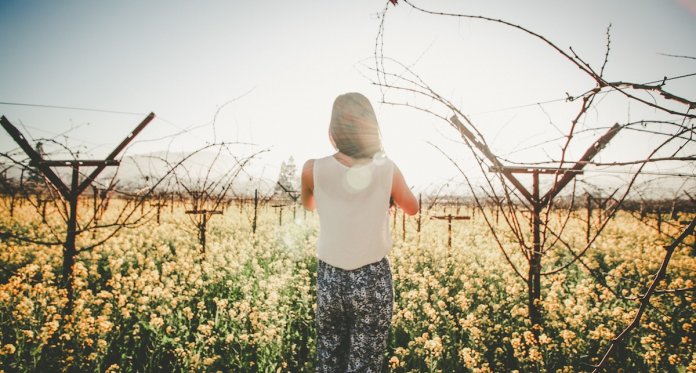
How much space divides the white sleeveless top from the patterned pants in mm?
84

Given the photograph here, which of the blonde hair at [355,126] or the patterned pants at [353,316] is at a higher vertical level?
the blonde hair at [355,126]

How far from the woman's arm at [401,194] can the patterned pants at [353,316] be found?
318 mm

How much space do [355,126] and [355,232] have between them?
1.78 feet

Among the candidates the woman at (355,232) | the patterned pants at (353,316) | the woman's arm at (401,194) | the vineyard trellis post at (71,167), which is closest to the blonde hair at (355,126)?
the woman at (355,232)

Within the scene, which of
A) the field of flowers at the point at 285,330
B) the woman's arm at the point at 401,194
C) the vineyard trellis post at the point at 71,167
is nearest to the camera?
the woman's arm at the point at 401,194

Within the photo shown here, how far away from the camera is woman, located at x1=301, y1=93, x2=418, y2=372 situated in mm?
1607

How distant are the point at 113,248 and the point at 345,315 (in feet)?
26.4

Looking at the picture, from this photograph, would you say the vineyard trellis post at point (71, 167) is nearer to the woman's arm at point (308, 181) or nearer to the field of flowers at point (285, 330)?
the field of flowers at point (285, 330)

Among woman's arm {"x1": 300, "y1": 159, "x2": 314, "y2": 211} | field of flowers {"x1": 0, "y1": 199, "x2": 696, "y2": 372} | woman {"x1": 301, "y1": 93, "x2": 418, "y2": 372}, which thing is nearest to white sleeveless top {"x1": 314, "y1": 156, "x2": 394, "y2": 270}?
woman {"x1": 301, "y1": 93, "x2": 418, "y2": 372}

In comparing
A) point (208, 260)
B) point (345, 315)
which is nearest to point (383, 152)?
point (345, 315)

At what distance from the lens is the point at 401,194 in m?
1.72

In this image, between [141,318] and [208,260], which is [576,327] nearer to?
[141,318]

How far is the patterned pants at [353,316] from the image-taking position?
1.64m

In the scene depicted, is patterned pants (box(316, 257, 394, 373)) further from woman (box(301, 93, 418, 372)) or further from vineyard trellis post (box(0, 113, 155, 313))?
vineyard trellis post (box(0, 113, 155, 313))
